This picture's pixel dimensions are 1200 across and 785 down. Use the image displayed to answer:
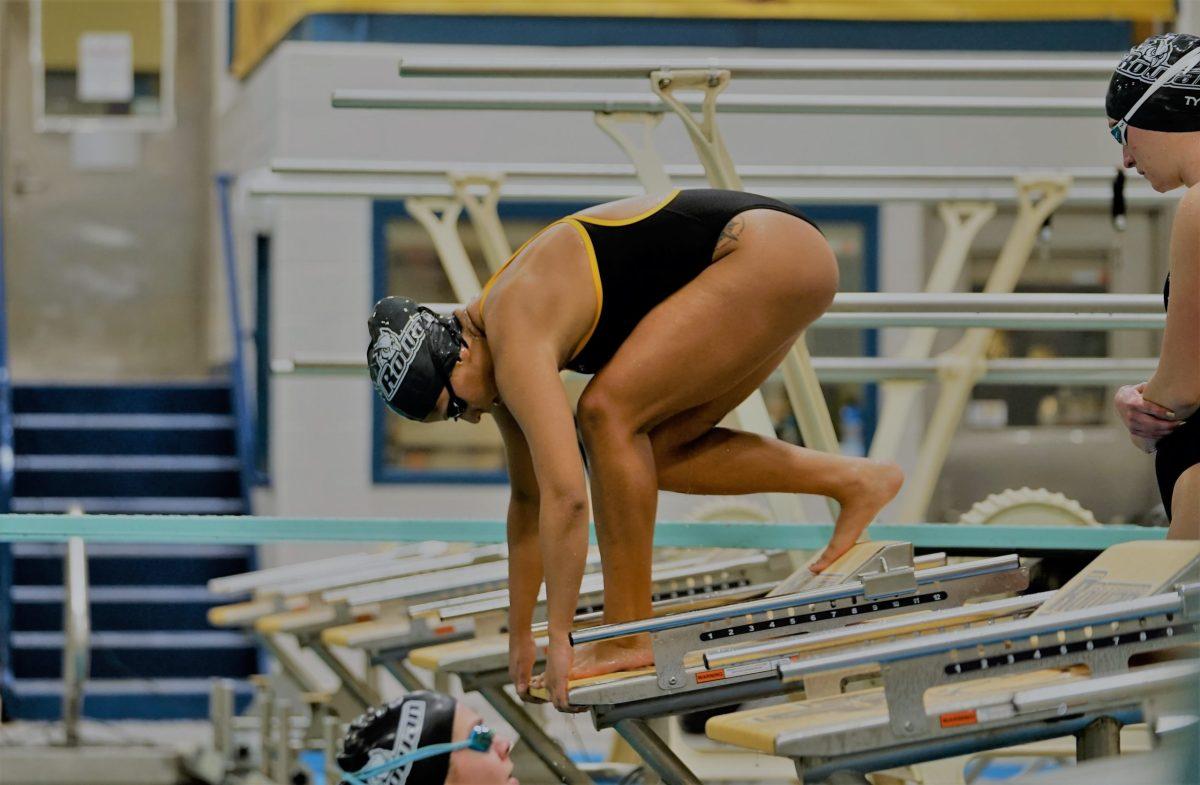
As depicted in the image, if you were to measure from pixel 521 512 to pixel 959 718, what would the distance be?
1.33 metres

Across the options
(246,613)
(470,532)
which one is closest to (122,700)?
(246,613)

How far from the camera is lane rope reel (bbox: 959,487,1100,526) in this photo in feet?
17.5

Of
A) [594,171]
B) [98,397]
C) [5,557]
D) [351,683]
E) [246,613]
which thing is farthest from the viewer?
[98,397]

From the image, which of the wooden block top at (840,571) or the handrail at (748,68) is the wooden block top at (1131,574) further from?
the handrail at (748,68)

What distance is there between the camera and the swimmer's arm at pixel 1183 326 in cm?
277

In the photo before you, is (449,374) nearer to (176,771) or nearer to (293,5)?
(176,771)

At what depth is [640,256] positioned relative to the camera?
3494mm

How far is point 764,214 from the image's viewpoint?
3.58 m

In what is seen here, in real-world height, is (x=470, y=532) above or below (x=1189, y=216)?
below

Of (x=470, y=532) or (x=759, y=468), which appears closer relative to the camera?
(x=759, y=468)

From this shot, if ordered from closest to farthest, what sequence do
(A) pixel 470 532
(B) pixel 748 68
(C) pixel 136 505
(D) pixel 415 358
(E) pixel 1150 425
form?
(E) pixel 1150 425, (D) pixel 415 358, (A) pixel 470 532, (B) pixel 748 68, (C) pixel 136 505

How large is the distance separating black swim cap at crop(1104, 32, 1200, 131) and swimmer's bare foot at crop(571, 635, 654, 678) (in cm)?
123

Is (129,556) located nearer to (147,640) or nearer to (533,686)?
(147,640)

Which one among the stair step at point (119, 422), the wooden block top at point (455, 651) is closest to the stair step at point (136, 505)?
the stair step at point (119, 422)
